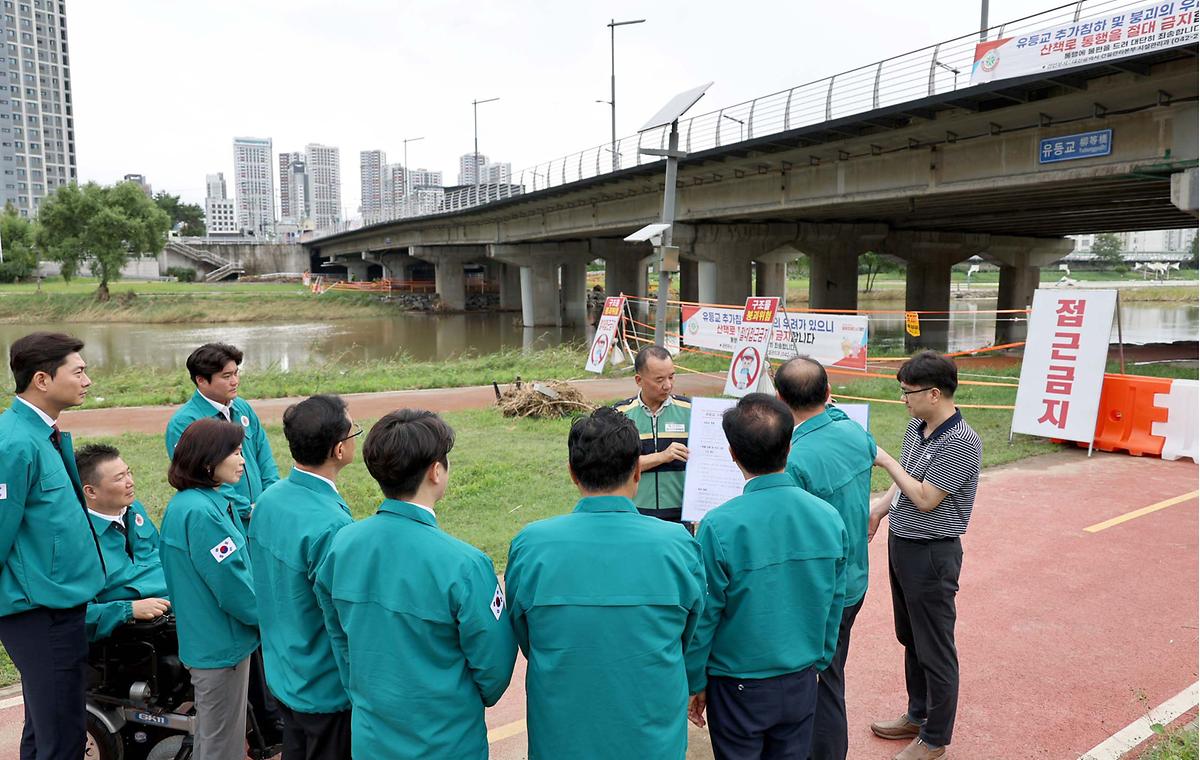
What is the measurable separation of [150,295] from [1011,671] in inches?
2295

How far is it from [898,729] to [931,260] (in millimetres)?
35708

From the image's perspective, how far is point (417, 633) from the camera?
2434 mm

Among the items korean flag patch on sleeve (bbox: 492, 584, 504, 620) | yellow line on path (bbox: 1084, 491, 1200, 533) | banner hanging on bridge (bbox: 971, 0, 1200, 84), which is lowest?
yellow line on path (bbox: 1084, 491, 1200, 533)

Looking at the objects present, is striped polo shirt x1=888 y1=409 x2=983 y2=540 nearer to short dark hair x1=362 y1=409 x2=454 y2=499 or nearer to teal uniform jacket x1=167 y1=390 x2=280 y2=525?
short dark hair x1=362 y1=409 x2=454 y2=499

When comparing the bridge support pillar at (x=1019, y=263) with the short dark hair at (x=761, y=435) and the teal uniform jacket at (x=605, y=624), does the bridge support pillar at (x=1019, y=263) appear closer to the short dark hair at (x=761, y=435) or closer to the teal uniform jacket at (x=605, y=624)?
the short dark hair at (x=761, y=435)

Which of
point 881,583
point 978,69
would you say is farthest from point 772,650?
point 978,69

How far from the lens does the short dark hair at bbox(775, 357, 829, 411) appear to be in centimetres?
362

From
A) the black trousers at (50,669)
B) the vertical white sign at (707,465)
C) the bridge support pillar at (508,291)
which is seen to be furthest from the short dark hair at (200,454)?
the bridge support pillar at (508,291)

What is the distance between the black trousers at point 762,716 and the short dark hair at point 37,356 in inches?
116

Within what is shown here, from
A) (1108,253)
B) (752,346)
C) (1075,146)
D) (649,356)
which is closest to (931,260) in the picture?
(1075,146)

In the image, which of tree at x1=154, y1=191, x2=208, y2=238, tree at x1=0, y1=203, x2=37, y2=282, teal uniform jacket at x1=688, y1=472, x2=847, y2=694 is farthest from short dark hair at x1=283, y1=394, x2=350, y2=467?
tree at x1=154, y1=191, x2=208, y2=238

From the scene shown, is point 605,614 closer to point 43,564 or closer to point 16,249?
point 43,564

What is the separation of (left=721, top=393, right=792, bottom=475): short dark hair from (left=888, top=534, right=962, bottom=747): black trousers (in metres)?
1.49

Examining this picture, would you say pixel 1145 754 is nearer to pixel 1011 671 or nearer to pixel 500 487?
pixel 1011 671
